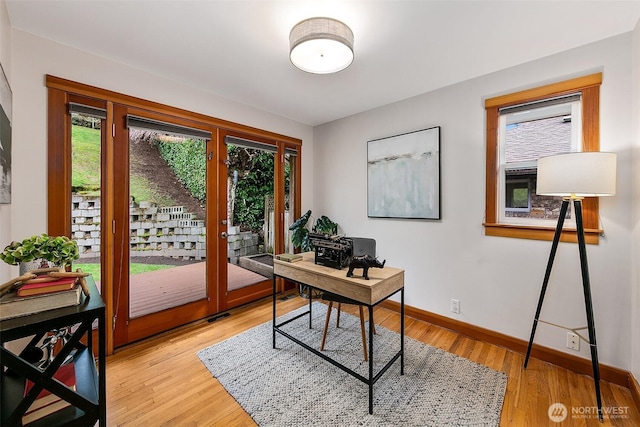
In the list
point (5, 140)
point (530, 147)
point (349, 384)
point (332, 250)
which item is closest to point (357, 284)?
point (332, 250)

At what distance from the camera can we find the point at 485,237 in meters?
2.44

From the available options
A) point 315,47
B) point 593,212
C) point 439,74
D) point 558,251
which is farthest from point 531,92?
point 315,47

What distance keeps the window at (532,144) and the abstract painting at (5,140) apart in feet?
11.4

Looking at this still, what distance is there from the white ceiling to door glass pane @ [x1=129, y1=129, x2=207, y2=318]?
717 millimetres

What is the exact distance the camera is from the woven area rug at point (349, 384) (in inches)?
62.5

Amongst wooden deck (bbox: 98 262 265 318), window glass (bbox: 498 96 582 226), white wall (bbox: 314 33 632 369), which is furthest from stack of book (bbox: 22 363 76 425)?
window glass (bbox: 498 96 582 226)

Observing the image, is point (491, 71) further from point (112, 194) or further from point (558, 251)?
point (112, 194)

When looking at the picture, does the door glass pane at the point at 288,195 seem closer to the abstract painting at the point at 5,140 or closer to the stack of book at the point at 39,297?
the abstract painting at the point at 5,140

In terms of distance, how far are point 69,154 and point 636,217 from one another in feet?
13.7

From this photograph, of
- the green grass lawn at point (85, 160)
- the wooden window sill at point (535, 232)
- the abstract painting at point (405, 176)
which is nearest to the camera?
the wooden window sill at point (535, 232)

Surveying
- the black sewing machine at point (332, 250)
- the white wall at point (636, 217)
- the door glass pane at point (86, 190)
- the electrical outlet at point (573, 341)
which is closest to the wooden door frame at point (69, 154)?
the door glass pane at point (86, 190)

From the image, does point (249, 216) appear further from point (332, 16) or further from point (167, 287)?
point (332, 16)

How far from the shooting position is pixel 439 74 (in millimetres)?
2404

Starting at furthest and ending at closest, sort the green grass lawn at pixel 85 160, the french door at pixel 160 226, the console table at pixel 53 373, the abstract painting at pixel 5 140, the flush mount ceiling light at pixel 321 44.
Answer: the french door at pixel 160 226
the green grass lawn at pixel 85 160
the flush mount ceiling light at pixel 321 44
the abstract painting at pixel 5 140
the console table at pixel 53 373
